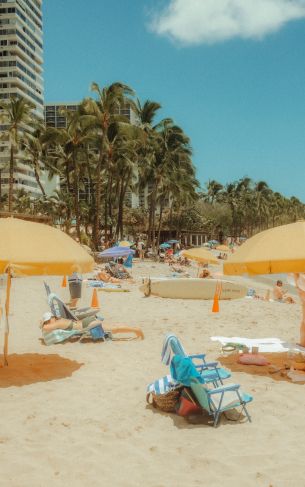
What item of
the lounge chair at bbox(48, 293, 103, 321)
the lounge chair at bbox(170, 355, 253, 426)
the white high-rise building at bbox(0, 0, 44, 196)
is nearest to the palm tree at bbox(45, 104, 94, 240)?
the lounge chair at bbox(48, 293, 103, 321)

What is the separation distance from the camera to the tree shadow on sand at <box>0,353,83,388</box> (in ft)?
22.7

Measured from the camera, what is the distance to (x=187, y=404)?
5.61 meters

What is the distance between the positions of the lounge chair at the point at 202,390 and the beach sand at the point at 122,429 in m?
0.21

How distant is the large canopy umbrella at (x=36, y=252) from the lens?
597cm

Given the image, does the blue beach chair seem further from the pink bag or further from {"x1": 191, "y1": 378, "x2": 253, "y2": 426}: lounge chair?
{"x1": 191, "y1": 378, "x2": 253, "y2": 426}: lounge chair

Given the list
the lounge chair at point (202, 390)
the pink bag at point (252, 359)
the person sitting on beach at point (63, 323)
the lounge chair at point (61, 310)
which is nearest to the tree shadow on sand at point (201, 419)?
the lounge chair at point (202, 390)

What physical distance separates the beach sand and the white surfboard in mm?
6971

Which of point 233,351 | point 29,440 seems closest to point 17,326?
point 233,351

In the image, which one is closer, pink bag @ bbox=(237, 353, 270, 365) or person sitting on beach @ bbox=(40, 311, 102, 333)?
pink bag @ bbox=(237, 353, 270, 365)

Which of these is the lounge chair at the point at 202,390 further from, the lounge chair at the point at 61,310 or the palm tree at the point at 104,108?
the palm tree at the point at 104,108

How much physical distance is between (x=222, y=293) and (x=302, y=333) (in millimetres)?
8688

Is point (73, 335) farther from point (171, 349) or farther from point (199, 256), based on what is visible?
point (199, 256)

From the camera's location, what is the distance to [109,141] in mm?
38656

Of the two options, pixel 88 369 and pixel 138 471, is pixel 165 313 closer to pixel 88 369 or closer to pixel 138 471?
pixel 88 369
